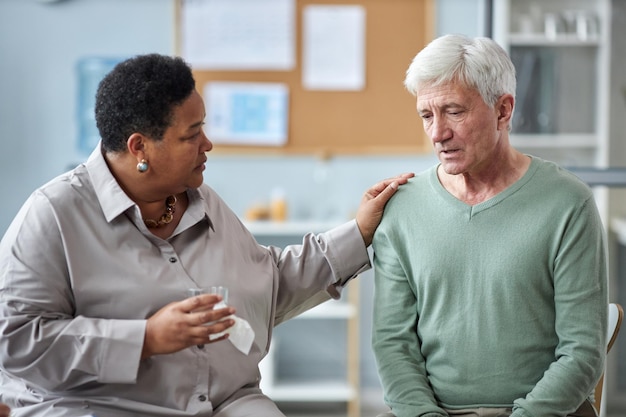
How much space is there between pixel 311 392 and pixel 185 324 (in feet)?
8.18

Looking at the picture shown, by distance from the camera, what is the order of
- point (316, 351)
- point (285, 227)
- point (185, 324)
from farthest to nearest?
point (316, 351), point (285, 227), point (185, 324)

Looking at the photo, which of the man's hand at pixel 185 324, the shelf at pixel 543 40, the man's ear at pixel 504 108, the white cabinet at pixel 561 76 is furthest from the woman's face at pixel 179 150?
the shelf at pixel 543 40

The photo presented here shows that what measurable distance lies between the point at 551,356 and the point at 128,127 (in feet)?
3.19

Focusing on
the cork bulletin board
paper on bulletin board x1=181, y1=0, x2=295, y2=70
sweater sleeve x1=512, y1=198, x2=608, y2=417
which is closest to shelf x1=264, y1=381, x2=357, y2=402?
the cork bulletin board

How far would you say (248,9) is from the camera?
421 centimetres

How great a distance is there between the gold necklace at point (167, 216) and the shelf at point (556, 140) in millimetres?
2264

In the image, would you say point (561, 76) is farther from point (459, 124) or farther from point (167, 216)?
point (167, 216)

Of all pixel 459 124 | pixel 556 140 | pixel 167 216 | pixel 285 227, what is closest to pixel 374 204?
pixel 459 124

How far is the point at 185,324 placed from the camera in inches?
64.9

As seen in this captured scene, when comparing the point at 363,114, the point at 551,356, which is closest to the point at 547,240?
the point at 551,356

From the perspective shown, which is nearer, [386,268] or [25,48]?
[386,268]

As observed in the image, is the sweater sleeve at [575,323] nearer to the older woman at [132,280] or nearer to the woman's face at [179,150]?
the older woman at [132,280]

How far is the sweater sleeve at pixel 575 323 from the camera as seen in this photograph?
1775 mm

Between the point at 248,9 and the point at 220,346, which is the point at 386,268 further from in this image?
the point at 248,9
